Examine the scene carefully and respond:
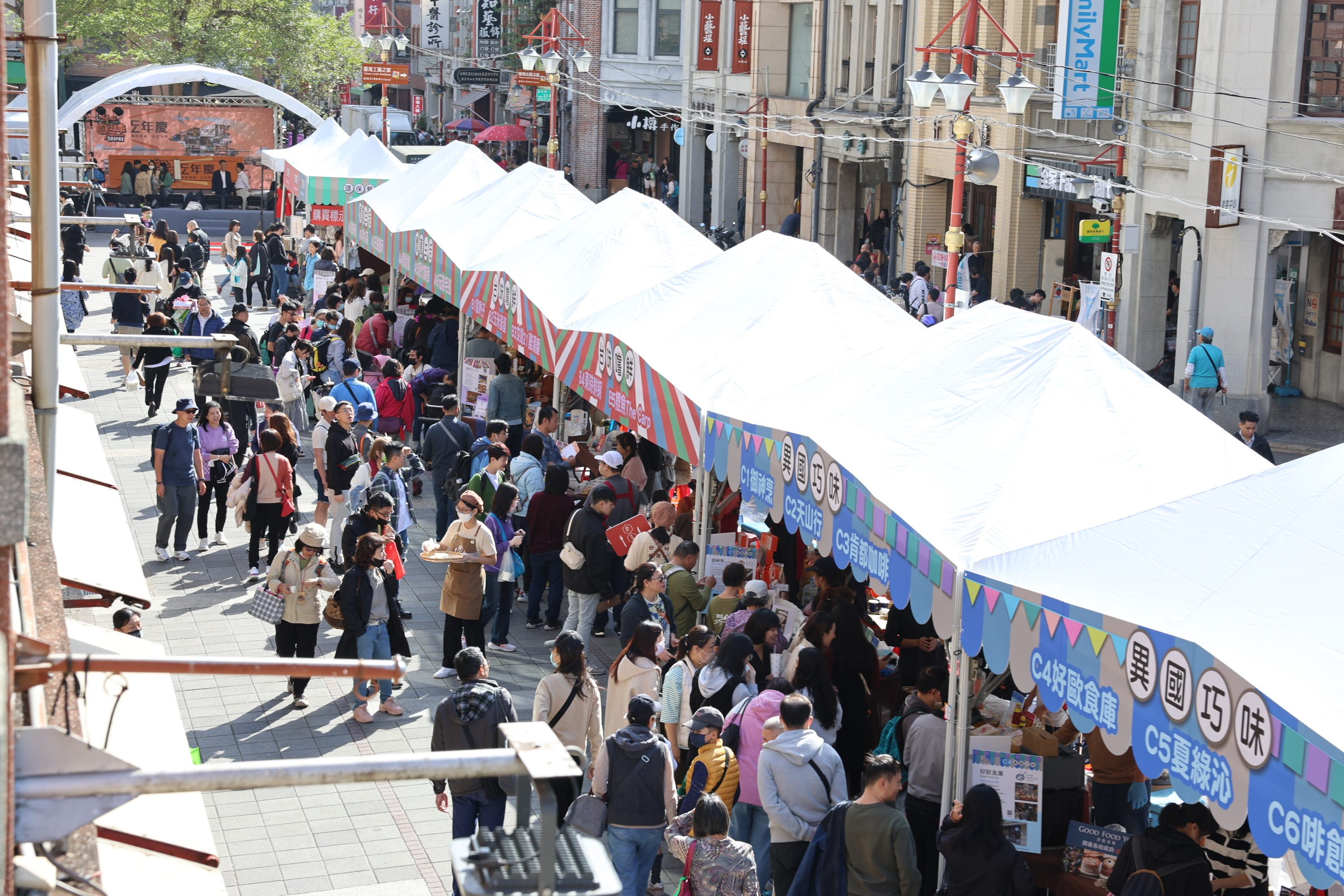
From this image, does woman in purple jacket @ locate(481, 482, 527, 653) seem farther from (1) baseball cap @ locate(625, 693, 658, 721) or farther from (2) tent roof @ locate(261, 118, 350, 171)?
(2) tent roof @ locate(261, 118, 350, 171)

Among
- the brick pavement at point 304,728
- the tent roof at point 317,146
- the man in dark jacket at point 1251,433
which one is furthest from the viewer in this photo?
the tent roof at point 317,146

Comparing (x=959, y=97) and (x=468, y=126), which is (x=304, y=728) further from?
(x=468, y=126)

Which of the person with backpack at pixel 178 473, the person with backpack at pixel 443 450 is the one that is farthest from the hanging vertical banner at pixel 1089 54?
the person with backpack at pixel 178 473

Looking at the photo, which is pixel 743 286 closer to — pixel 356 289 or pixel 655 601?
pixel 655 601

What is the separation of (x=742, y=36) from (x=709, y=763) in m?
37.5

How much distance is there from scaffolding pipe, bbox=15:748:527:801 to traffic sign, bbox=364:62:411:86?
44.7 metres

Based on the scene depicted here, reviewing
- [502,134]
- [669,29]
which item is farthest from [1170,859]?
[502,134]

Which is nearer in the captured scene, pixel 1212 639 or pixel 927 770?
pixel 1212 639

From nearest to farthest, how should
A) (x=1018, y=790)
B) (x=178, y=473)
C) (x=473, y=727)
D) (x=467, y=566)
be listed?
(x=1018, y=790), (x=473, y=727), (x=467, y=566), (x=178, y=473)

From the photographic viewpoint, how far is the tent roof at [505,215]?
1872 centimetres

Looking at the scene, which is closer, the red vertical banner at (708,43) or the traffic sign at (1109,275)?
the traffic sign at (1109,275)

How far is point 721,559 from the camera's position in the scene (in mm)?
11227

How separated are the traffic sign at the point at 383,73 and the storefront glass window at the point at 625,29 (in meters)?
10.0

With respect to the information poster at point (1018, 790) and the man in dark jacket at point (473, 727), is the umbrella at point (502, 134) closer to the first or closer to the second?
the man in dark jacket at point (473, 727)
